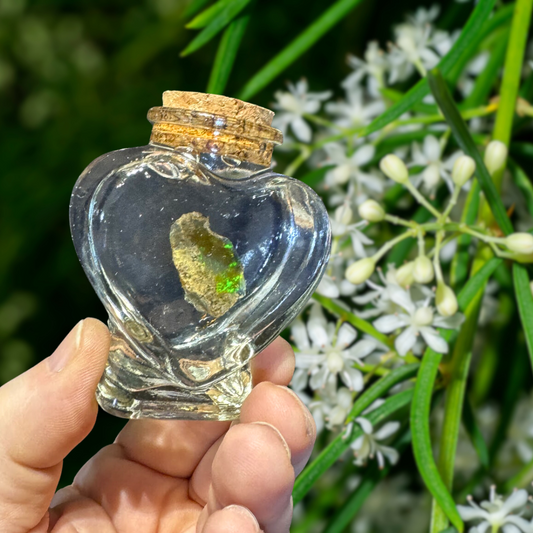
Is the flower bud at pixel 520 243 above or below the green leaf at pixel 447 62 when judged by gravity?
below

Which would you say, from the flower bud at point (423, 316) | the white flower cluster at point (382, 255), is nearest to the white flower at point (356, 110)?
the white flower cluster at point (382, 255)

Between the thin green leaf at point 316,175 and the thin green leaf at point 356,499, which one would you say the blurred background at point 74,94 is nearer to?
the thin green leaf at point 316,175

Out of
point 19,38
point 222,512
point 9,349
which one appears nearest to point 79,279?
point 9,349

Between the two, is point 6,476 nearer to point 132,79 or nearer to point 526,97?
point 526,97

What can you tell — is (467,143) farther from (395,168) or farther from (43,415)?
(43,415)

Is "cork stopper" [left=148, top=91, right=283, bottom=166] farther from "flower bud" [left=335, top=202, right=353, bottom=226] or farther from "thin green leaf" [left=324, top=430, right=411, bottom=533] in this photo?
"thin green leaf" [left=324, top=430, right=411, bottom=533]

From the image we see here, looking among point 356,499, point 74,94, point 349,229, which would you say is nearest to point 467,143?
point 349,229
